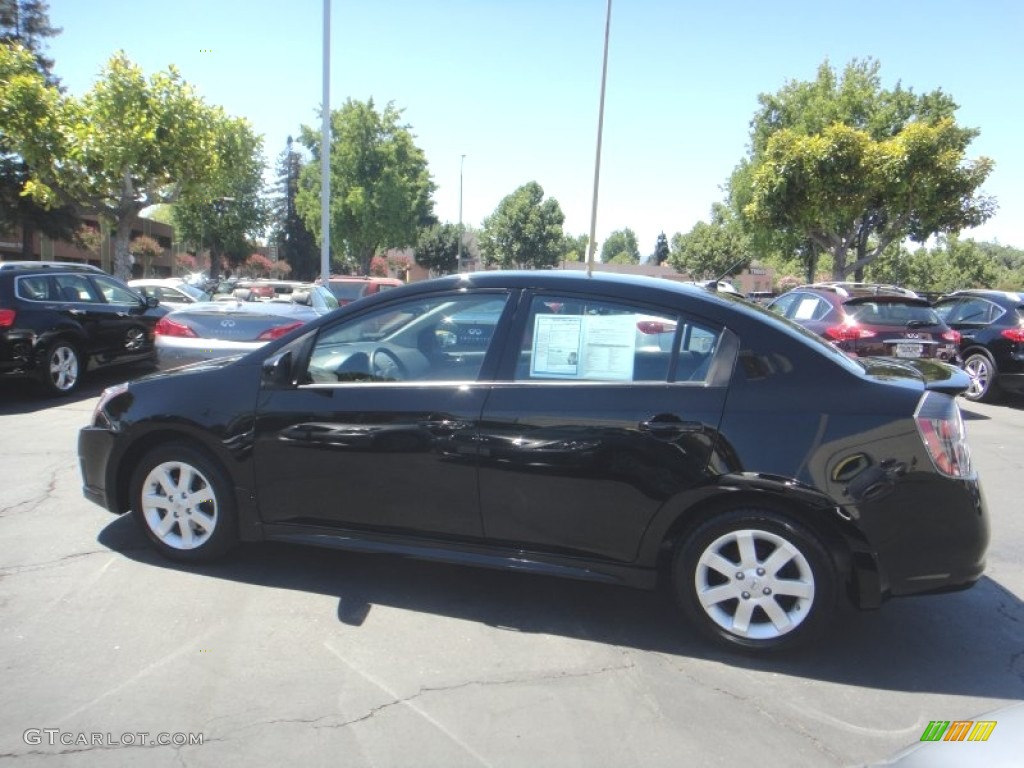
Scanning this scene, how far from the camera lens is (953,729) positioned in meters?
1.70

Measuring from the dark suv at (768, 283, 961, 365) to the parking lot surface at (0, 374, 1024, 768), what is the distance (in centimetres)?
490

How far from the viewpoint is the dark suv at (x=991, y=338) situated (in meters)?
9.68

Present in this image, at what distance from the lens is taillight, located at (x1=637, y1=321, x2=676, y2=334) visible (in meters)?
3.33

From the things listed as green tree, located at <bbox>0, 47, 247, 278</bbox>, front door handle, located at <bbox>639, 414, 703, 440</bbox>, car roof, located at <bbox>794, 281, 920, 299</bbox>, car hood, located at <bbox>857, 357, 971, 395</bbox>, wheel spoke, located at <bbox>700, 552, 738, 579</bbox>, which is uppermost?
green tree, located at <bbox>0, 47, 247, 278</bbox>

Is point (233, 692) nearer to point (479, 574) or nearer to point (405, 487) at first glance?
point (405, 487)

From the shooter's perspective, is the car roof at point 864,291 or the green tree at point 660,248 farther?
the green tree at point 660,248

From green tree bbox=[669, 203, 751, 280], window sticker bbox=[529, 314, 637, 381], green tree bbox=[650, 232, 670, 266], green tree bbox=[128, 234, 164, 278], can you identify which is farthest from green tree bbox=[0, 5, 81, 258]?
green tree bbox=[650, 232, 670, 266]

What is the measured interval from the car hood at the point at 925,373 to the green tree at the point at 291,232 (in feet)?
189

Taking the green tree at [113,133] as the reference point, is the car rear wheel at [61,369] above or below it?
below

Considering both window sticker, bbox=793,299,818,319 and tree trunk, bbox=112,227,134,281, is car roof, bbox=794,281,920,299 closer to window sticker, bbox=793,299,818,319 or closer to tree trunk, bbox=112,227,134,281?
window sticker, bbox=793,299,818,319

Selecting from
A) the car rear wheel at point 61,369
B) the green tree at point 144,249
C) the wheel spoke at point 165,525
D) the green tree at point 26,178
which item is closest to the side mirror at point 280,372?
the wheel spoke at point 165,525

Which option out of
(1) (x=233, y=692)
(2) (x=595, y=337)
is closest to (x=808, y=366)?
(2) (x=595, y=337)

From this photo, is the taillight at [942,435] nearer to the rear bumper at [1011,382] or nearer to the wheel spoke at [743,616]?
the wheel spoke at [743,616]

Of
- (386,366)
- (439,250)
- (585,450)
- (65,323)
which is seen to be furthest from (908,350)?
(439,250)
